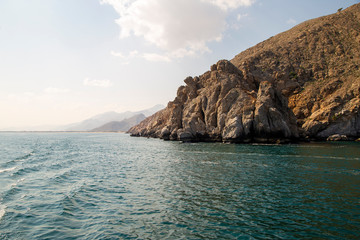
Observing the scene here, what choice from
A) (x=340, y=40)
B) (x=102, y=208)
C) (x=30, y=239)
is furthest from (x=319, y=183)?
(x=340, y=40)

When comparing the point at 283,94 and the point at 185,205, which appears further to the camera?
the point at 283,94

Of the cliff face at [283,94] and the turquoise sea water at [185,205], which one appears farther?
the cliff face at [283,94]

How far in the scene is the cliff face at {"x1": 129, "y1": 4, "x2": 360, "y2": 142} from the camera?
212ft

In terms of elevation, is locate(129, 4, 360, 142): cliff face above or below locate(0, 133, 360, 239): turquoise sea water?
above

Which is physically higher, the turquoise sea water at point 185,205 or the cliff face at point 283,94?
the cliff face at point 283,94

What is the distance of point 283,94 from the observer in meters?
91.1

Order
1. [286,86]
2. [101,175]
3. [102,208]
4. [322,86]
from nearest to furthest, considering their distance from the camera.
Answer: [102,208] → [101,175] → [322,86] → [286,86]

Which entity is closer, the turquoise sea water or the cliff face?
the turquoise sea water

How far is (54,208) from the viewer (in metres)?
16.2

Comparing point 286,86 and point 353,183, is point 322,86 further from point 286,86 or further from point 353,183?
point 353,183

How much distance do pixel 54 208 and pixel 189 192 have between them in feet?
37.7

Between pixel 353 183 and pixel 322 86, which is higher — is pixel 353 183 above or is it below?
below

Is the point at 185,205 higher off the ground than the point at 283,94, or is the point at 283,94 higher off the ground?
the point at 283,94

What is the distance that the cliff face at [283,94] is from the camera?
64.6m
